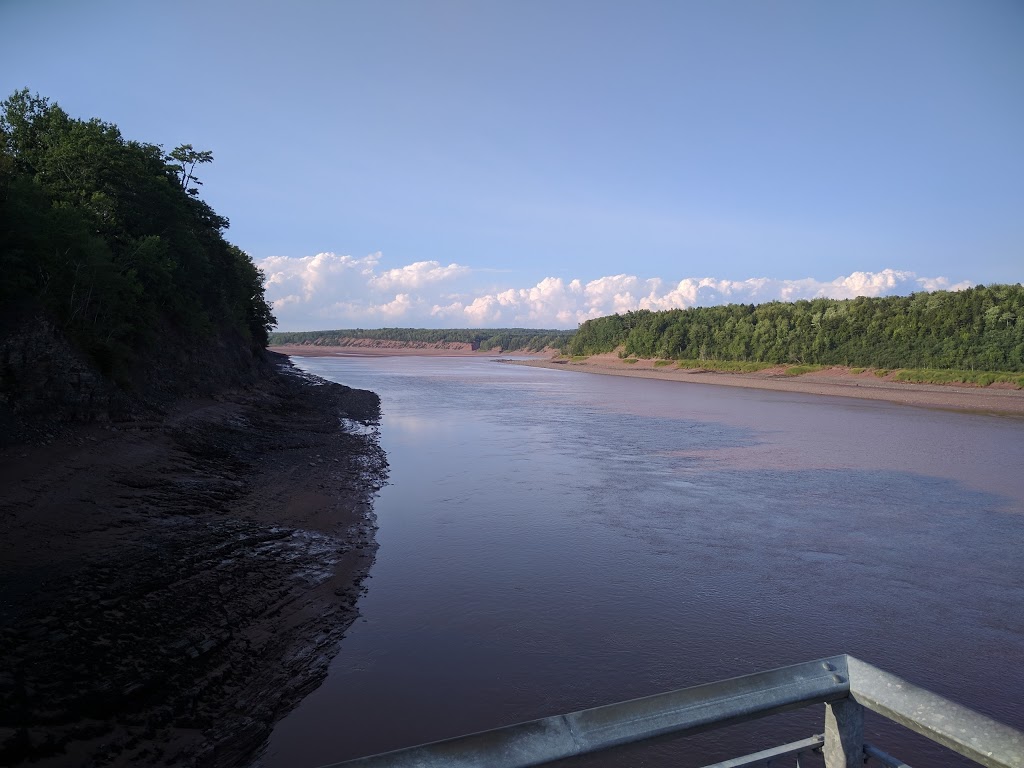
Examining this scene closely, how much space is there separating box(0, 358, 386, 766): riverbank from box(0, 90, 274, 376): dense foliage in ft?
13.2

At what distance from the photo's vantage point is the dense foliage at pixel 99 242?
15.2 m

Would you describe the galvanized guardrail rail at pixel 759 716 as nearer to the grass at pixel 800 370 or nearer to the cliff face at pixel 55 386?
the cliff face at pixel 55 386

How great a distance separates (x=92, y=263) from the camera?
55.5 ft

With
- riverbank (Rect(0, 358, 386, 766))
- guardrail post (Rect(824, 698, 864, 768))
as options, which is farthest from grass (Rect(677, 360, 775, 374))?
guardrail post (Rect(824, 698, 864, 768))

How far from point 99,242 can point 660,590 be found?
58.5ft

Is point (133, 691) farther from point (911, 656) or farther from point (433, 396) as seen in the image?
point (433, 396)

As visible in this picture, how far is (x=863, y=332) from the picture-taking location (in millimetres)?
75125

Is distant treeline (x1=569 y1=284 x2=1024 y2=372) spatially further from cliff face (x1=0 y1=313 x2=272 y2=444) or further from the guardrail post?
the guardrail post

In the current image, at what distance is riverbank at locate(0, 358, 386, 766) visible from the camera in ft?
16.8

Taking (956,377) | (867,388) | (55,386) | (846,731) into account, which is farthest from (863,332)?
(846,731)

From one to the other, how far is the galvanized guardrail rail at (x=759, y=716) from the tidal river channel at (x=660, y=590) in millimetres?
122

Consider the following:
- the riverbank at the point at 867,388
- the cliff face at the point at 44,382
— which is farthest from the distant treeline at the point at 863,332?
the cliff face at the point at 44,382

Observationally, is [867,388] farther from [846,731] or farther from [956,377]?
[846,731]

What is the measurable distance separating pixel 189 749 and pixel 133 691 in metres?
0.90
